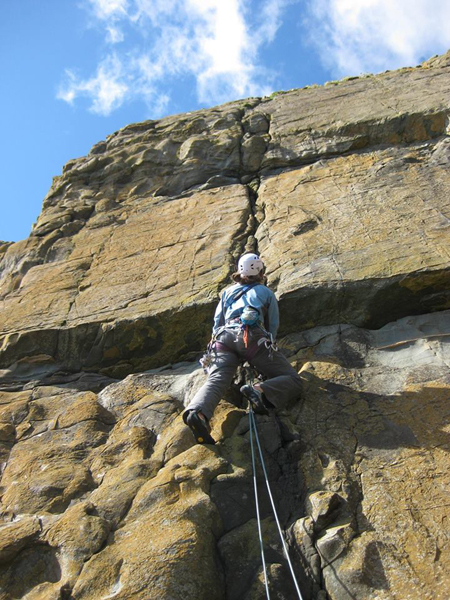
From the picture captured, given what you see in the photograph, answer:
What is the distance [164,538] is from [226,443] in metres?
1.27

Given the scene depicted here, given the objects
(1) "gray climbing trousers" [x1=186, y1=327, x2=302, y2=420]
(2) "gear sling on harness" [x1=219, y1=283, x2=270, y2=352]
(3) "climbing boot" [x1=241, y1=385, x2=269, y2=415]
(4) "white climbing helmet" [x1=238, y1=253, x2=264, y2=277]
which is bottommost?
(3) "climbing boot" [x1=241, y1=385, x2=269, y2=415]

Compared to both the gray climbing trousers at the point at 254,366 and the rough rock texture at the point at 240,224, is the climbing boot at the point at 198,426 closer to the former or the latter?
the gray climbing trousers at the point at 254,366

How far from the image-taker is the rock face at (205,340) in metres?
4.29

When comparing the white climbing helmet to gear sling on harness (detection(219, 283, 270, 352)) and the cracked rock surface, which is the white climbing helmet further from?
the cracked rock surface

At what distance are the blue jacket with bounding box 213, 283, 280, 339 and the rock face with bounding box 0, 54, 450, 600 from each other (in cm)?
63

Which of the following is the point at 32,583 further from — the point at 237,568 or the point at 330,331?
the point at 330,331


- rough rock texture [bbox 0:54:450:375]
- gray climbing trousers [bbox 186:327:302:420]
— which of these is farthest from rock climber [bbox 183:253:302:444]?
rough rock texture [bbox 0:54:450:375]

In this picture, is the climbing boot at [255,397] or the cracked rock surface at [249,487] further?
the climbing boot at [255,397]

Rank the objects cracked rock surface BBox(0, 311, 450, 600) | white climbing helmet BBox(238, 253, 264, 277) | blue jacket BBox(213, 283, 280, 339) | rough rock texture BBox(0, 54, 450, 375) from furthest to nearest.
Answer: rough rock texture BBox(0, 54, 450, 375) < white climbing helmet BBox(238, 253, 264, 277) < blue jacket BBox(213, 283, 280, 339) < cracked rock surface BBox(0, 311, 450, 600)

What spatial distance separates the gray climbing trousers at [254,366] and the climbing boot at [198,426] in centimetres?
19

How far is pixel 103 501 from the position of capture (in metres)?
5.04

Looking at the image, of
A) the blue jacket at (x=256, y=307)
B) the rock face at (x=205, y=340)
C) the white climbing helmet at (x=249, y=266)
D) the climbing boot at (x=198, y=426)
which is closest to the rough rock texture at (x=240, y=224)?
the rock face at (x=205, y=340)

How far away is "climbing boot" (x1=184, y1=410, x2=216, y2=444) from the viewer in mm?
5141

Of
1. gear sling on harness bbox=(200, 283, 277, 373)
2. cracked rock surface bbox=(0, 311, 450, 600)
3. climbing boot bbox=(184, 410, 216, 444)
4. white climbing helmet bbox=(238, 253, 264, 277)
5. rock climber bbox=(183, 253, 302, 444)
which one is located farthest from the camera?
white climbing helmet bbox=(238, 253, 264, 277)
